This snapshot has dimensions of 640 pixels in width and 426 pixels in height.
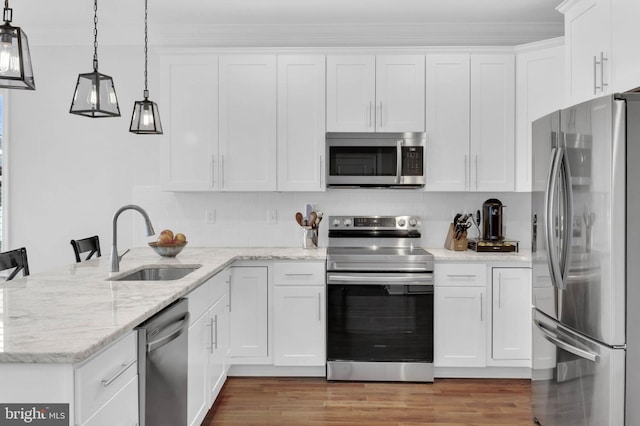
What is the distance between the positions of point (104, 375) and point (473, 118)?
129 inches

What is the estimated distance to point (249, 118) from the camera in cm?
399

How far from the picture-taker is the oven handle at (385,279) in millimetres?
3631

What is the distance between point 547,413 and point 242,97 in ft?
9.77

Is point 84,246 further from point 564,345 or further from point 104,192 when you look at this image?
point 564,345

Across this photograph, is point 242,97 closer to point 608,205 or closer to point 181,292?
point 181,292

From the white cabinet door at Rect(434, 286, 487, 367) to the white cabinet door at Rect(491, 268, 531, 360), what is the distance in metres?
0.10

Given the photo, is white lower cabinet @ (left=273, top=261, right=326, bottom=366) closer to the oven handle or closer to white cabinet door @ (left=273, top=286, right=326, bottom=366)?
white cabinet door @ (left=273, top=286, right=326, bottom=366)

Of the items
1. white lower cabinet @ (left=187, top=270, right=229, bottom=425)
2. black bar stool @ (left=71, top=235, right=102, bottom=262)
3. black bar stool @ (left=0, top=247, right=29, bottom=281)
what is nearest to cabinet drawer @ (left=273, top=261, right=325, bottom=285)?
white lower cabinet @ (left=187, top=270, right=229, bottom=425)

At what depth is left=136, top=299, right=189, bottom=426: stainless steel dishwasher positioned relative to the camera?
1.82 meters

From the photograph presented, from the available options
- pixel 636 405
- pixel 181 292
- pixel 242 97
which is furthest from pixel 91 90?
pixel 636 405

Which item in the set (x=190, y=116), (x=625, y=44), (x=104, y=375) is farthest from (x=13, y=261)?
Result: (x=625, y=44)

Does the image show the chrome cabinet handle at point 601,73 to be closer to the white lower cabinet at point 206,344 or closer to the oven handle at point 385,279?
the oven handle at point 385,279

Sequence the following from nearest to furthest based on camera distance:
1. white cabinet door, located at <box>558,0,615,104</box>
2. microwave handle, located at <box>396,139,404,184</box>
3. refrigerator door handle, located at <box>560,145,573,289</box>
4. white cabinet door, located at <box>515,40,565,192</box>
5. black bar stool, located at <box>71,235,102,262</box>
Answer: refrigerator door handle, located at <box>560,145,573,289</box>, white cabinet door, located at <box>558,0,615,104</box>, black bar stool, located at <box>71,235,102,262</box>, white cabinet door, located at <box>515,40,565,192</box>, microwave handle, located at <box>396,139,404,184</box>

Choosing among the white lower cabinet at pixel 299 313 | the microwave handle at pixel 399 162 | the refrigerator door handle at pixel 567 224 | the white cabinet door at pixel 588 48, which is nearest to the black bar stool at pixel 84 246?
the white lower cabinet at pixel 299 313
